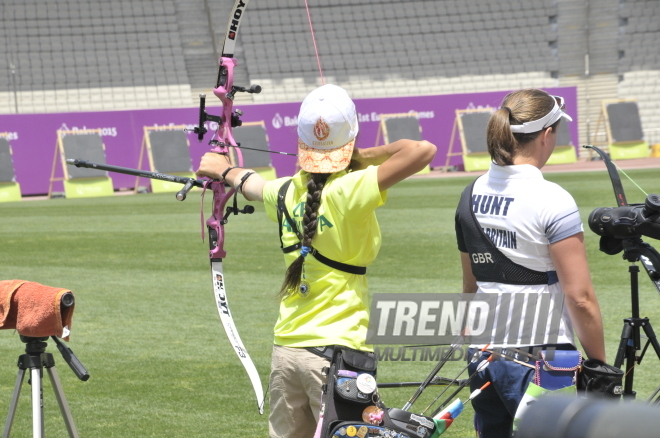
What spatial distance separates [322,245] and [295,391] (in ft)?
1.68

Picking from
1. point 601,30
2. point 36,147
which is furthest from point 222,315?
point 601,30

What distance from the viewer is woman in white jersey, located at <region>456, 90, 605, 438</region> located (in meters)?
2.62

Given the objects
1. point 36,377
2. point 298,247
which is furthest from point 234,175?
point 36,377

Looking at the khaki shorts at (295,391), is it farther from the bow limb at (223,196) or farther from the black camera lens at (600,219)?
the black camera lens at (600,219)

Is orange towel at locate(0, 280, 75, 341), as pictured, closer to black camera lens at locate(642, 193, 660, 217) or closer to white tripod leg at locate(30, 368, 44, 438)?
white tripod leg at locate(30, 368, 44, 438)

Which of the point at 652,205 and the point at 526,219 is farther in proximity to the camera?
the point at 652,205

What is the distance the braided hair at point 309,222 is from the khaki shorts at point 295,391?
0.75 ft

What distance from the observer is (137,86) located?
27.9 m

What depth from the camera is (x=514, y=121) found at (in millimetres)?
2766

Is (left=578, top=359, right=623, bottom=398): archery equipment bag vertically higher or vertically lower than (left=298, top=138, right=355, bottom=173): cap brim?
lower

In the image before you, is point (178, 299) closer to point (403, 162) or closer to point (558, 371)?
point (403, 162)

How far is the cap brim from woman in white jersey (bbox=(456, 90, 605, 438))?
0.44 m

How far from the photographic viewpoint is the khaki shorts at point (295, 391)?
2.90 metres

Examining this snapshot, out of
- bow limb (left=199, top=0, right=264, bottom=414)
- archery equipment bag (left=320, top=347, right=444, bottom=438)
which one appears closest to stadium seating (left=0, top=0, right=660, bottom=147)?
bow limb (left=199, top=0, right=264, bottom=414)
